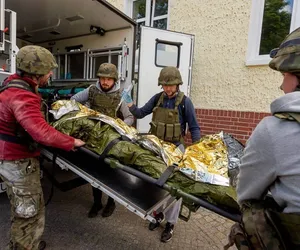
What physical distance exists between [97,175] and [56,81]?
4.47 meters

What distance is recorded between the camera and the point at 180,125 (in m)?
2.91

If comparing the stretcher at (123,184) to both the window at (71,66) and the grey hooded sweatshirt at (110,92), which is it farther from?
the window at (71,66)

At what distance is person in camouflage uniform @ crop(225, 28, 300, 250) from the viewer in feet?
2.97

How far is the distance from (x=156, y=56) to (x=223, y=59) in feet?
4.33

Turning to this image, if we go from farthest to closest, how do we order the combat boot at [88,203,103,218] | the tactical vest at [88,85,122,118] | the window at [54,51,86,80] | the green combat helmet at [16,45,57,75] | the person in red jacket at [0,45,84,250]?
the window at [54,51,86,80], the tactical vest at [88,85,122,118], the combat boot at [88,203,103,218], the green combat helmet at [16,45,57,75], the person in red jacket at [0,45,84,250]

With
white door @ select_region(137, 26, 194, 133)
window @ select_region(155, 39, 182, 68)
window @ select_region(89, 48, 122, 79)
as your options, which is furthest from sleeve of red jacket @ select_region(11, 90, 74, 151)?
window @ select_region(155, 39, 182, 68)

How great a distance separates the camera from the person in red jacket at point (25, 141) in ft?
6.13

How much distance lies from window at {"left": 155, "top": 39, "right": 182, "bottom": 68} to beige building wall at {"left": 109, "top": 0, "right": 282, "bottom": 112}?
71 cm

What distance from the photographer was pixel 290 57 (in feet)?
3.49

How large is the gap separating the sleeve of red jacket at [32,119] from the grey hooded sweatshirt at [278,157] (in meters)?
1.42

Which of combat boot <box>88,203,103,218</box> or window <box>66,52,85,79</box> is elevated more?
window <box>66,52,85,79</box>

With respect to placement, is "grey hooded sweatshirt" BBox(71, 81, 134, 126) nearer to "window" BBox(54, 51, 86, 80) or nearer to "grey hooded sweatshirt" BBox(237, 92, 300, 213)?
"grey hooded sweatshirt" BBox(237, 92, 300, 213)

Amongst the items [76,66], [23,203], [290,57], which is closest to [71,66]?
[76,66]

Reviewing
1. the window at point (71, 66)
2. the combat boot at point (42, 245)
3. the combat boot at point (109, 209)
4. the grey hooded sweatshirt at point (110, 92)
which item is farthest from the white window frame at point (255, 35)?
the combat boot at point (42, 245)
